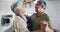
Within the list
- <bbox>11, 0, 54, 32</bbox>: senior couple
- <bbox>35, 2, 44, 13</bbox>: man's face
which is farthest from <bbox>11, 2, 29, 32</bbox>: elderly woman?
<bbox>35, 2, 44, 13</bbox>: man's face

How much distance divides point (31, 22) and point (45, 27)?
14 cm

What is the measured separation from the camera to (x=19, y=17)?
102cm

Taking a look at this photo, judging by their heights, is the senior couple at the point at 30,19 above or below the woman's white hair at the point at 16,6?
below

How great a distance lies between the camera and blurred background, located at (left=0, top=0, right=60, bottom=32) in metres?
0.99

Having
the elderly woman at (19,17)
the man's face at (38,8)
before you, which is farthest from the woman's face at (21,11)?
the man's face at (38,8)

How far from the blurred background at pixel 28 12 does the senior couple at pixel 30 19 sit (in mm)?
34

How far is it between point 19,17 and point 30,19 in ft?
0.35

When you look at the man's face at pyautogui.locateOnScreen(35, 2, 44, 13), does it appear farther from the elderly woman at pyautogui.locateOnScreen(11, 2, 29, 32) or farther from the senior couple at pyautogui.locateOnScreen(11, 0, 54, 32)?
the elderly woman at pyautogui.locateOnScreen(11, 2, 29, 32)

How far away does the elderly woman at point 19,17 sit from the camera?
102 cm

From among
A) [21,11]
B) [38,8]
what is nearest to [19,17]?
[21,11]

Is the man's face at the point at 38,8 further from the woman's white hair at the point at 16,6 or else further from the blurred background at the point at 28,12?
the woman's white hair at the point at 16,6

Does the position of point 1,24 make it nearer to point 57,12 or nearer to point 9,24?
point 9,24

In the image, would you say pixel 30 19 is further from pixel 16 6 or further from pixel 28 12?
pixel 16 6

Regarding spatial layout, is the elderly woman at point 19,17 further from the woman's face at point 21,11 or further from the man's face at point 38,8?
the man's face at point 38,8
